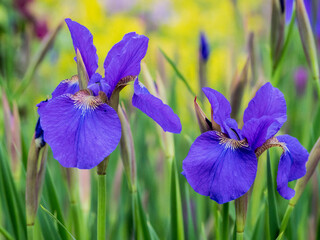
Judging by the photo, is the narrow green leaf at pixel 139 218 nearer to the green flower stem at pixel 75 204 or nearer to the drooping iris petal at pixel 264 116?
the green flower stem at pixel 75 204

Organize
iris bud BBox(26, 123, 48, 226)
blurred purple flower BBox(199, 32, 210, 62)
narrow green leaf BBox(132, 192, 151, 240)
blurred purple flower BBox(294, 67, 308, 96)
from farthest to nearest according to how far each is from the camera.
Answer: blurred purple flower BBox(294, 67, 308, 96), blurred purple flower BBox(199, 32, 210, 62), narrow green leaf BBox(132, 192, 151, 240), iris bud BBox(26, 123, 48, 226)

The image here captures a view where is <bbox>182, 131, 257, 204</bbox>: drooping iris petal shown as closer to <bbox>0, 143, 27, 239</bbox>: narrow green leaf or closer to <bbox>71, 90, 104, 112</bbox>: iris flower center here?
<bbox>71, 90, 104, 112</bbox>: iris flower center

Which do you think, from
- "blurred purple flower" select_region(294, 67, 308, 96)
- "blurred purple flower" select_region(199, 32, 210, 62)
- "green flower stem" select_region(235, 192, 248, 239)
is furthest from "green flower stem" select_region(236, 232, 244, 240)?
"blurred purple flower" select_region(294, 67, 308, 96)

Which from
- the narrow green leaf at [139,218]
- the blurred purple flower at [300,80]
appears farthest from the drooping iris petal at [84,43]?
the blurred purple flower at [300,80]

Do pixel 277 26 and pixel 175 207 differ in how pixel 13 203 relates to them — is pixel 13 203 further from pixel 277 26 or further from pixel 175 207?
pixel 277 26

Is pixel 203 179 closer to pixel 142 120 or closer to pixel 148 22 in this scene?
pixel 142 120

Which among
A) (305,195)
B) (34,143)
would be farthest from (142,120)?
(34,143)
